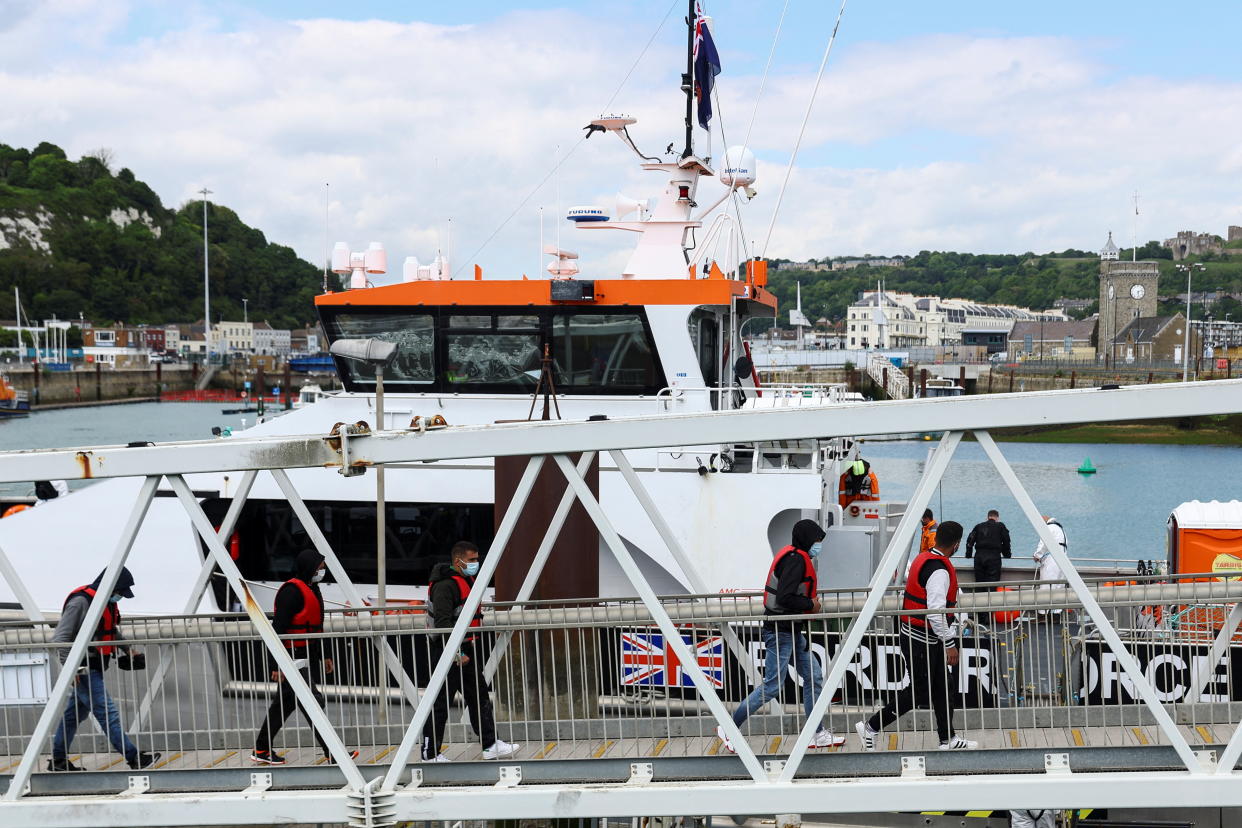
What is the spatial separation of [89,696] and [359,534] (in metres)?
4.69

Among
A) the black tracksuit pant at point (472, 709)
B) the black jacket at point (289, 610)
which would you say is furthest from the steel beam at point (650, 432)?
the black tracksuit pant at point (472, 709)

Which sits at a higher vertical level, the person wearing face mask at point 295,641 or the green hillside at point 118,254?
the green hillside at point 118,254

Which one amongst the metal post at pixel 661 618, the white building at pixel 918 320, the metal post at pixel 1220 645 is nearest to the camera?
the metal post at pixel 661 618

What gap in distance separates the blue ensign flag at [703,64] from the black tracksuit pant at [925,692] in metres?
8.66

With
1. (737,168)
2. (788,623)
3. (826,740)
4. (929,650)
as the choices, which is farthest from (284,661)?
(737,168)

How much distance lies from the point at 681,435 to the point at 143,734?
3897mm

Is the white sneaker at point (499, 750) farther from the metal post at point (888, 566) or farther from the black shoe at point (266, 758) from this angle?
the metal post at point (888, 566)

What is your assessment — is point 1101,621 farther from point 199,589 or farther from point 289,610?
point 199,589

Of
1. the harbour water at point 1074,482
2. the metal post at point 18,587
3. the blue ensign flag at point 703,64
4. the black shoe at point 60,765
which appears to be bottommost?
the harbour water at point 1074,482

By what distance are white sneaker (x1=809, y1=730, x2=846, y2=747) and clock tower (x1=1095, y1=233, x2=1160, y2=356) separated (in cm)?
12045

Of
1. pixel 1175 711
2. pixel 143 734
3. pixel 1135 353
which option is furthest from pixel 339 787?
pixel 1135 353

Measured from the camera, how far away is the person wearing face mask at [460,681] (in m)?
5.91

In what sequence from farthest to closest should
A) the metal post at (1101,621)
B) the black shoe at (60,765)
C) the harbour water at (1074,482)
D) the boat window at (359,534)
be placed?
1. the harbour water at (1074,482)
2. the boat window at (359,534)
3. the black shoe at (60,765)
4. the metal post at (1101,621)

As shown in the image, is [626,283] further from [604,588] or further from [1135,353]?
[1135,353]
